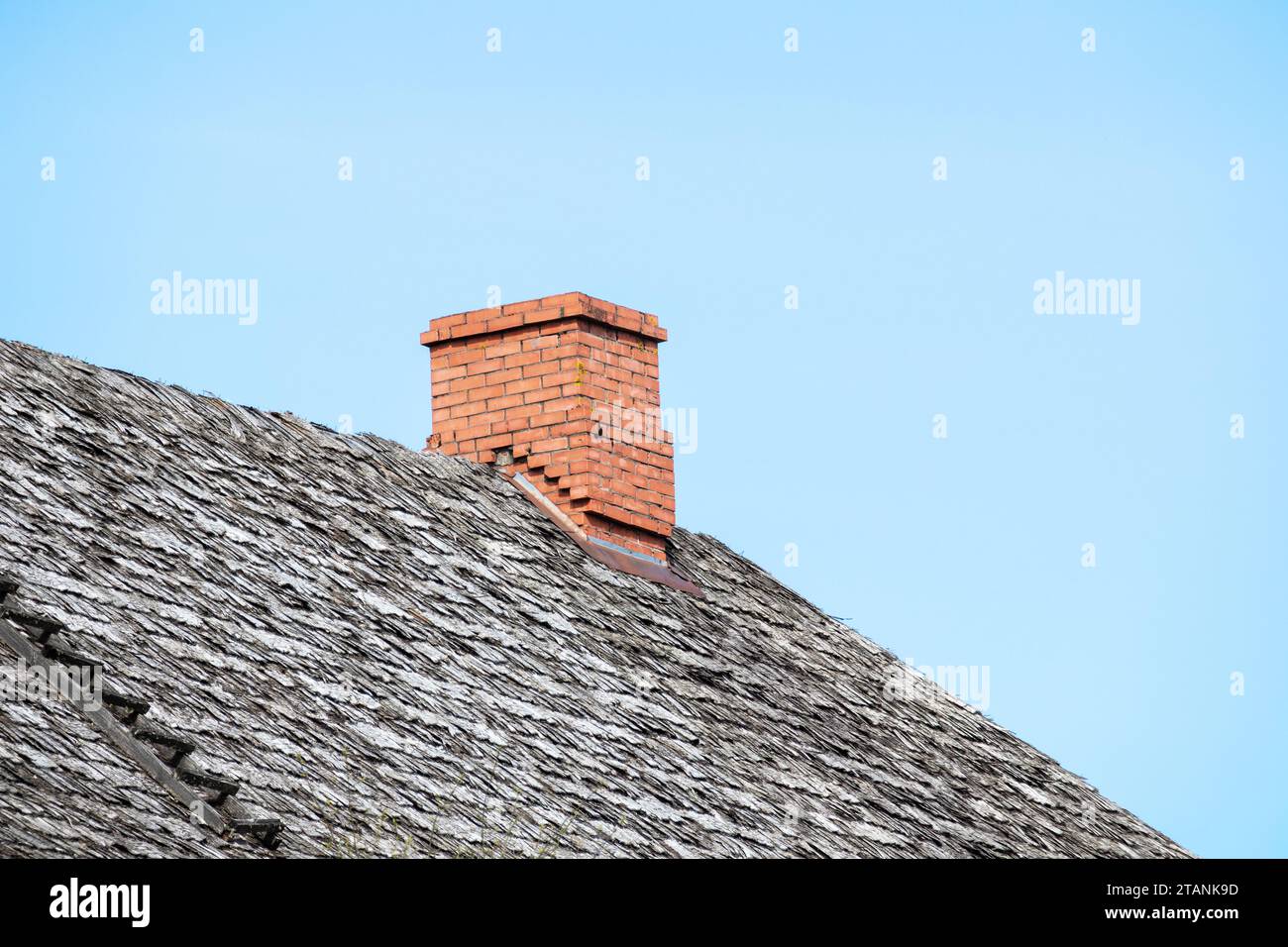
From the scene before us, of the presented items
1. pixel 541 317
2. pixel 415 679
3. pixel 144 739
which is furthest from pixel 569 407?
pixel 144 739

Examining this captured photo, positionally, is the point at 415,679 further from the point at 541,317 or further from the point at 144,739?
the point at 541,317

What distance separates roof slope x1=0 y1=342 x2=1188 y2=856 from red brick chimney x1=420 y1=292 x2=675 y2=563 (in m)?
0.42

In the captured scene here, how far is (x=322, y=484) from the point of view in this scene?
1463 cm

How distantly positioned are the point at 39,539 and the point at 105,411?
7.22 ft

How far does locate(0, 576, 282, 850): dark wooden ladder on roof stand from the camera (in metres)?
9.92

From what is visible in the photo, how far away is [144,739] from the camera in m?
10.1

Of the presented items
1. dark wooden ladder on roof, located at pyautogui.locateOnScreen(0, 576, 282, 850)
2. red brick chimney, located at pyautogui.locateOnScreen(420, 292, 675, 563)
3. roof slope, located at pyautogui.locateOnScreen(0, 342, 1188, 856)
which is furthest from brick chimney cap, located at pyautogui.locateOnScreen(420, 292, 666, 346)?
dark wooden ladder on roof, located at pyautogui.locateOnScreen(0, 576, 282, 850)

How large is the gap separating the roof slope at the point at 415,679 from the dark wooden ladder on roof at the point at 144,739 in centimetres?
11

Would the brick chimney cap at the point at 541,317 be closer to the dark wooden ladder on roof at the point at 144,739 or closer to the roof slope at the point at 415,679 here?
the roof slope at the point at 415,679

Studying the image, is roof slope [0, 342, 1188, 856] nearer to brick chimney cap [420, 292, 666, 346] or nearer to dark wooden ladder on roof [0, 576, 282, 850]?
dark wooden ladder on roof [0, 576, 282, 850]

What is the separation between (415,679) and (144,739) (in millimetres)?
2572

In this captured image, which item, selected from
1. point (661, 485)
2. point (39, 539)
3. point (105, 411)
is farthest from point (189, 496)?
point (661, 485)

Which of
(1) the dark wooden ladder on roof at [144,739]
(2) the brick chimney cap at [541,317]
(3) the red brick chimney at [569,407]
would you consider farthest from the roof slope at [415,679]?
(2) the brick chimney cap at [541,317]
